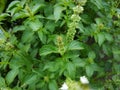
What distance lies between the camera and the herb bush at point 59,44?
83.7 inches

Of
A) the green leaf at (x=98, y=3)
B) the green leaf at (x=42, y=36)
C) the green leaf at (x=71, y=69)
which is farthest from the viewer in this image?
the green leaf at (x=98, y=3)

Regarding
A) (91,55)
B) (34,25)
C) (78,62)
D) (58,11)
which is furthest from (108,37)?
(34,25)

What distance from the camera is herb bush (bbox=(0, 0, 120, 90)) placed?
83.7 inches

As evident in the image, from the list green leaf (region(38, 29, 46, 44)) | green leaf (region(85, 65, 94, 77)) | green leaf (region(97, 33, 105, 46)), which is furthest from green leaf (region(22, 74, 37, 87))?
green leaf (region(97, 33, 105, 46))

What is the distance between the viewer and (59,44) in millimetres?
1988

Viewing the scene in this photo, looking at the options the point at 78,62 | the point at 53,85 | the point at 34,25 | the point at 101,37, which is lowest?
the point at 53,85

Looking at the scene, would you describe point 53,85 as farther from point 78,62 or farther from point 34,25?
point 34,25

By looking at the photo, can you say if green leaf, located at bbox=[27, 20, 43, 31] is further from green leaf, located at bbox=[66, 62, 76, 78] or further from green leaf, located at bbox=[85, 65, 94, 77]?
green leaf, located at bbox=[85, 65, 94, 77]

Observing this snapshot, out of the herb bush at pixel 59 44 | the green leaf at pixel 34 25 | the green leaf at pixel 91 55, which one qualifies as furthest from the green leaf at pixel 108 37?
the green leaf at pixel 34 25

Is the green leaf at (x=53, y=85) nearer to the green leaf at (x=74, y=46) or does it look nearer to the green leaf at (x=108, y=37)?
the green leaf at (x=74, y=46)

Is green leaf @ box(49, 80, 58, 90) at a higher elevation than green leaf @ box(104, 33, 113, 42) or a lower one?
lower

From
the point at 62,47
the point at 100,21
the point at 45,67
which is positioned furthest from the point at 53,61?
the point at 100,21

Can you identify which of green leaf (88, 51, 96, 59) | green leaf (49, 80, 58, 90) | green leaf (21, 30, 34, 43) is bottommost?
green leaf (49, 80, 58, 90)

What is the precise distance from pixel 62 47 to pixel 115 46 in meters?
0.55
